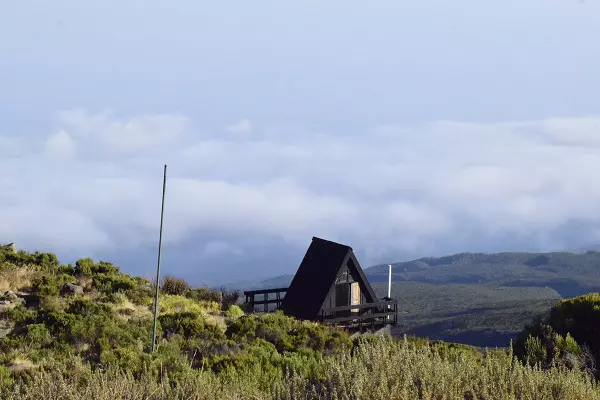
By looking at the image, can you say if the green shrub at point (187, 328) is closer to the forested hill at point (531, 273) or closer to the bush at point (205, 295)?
the bush at point (205, 295)

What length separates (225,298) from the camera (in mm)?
33812

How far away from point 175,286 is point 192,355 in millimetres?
13442

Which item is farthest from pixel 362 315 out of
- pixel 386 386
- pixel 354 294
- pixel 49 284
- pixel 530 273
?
pixel 530 273

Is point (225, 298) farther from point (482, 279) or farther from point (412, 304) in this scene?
point (482, 279)

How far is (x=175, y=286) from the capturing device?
33.2 m

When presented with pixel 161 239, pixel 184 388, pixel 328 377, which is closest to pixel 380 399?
pixel 328 377

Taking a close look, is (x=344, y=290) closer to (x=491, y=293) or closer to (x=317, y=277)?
(x=317, y=277)

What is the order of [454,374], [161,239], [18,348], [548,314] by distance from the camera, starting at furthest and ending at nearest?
[548,314], [18,348], [161,239], [454,374]

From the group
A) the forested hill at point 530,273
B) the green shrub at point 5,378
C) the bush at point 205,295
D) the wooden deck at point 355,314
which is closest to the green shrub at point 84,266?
the bush at point 205,295

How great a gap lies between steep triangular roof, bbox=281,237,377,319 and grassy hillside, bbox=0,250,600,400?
2.92m

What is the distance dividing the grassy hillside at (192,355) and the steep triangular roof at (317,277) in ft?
9.56

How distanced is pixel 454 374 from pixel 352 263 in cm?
2140

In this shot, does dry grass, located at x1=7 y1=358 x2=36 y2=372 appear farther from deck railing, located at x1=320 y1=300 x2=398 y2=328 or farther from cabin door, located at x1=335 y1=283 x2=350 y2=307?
cabin door, located at x1=335 y1=283 x2=350 y2=307

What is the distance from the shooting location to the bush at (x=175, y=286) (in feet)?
108
